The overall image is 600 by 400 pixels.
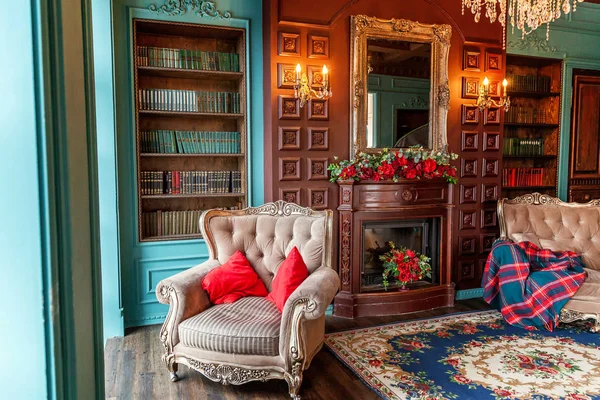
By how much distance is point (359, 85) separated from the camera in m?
4.05

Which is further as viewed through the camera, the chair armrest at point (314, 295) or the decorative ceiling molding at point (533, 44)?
the decorative ceiling molding at point (533, 44)

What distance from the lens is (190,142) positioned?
13.1ft

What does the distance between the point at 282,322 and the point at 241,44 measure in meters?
2.71

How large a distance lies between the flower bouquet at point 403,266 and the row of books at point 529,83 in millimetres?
2449

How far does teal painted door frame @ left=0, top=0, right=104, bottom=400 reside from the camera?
623 mm

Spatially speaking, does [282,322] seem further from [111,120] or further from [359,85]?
[359,85]

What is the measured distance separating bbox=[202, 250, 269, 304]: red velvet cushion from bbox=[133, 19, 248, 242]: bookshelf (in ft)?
3.53

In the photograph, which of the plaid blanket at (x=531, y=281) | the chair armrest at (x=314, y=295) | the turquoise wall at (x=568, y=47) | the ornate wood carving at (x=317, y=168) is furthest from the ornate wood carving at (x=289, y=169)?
the turquoise wall at (x=568, y=47)

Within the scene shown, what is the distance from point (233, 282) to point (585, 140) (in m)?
4.75

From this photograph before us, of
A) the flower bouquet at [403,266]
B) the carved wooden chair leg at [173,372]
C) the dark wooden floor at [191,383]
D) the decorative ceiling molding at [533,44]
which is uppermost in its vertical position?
the decorative ceiling molding at [533,44]

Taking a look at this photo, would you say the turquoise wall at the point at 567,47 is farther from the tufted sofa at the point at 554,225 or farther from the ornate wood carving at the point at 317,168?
the ornate wood carving at the point at 317,168

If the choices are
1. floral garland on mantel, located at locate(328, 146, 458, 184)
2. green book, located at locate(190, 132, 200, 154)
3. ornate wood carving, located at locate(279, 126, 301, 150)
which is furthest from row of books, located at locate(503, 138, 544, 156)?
green book, located at locate(190, 132, 200, 154)

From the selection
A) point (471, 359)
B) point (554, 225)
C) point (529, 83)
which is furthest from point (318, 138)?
point (529, 83)

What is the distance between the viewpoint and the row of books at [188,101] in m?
3.83
